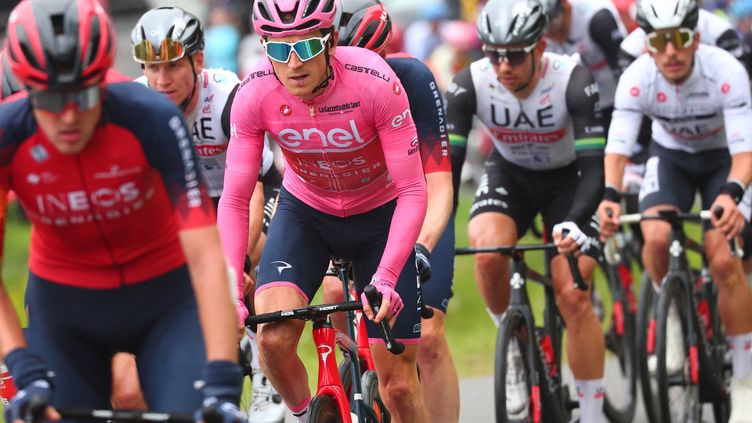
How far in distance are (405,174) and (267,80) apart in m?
0.72

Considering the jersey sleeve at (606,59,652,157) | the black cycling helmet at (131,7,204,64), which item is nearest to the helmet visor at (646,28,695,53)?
the jersey sleeve at (606,59,652,157)

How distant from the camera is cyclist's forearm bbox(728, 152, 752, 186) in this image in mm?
8102

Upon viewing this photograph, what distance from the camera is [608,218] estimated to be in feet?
26.8

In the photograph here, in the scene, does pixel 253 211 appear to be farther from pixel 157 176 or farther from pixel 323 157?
pixel 157 176

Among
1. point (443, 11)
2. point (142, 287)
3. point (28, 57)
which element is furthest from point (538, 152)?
point (443, 11)

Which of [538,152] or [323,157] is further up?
[323,157]

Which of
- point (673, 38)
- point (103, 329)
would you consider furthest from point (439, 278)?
point (103, 329)

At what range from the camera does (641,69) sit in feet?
28.0

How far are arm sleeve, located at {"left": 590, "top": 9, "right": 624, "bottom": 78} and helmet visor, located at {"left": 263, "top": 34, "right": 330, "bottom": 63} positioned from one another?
466 cm

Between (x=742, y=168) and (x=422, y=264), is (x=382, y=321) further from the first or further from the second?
(x=742, y=168)

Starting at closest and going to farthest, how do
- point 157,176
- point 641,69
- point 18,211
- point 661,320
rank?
point 157,176 < point 661,320 < point 641,69 < point 18,211

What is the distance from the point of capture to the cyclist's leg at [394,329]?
628 cm

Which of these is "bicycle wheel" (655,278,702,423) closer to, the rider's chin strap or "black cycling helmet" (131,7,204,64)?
the rider's chin strap

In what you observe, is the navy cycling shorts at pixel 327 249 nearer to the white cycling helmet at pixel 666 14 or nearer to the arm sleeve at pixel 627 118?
the arm sleeve at pixel 627 118
